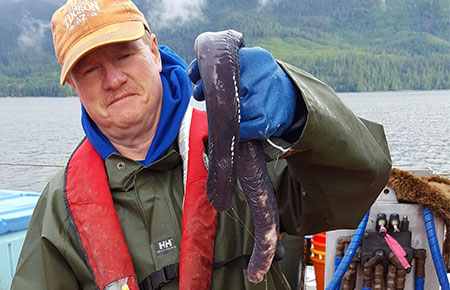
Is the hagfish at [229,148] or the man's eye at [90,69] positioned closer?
the hagfish at [229,148]

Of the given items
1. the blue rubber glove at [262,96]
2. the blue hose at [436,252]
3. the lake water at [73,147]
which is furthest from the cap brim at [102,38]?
the lake water at [73,147]

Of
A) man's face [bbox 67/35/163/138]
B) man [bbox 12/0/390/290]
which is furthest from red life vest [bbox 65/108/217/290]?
man's face [bbox 67/35/163/138]

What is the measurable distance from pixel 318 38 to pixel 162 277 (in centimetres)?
14087

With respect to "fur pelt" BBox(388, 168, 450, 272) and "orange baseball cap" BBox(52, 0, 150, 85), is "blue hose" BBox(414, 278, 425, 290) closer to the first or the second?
"fur pelt" BBox(388, 168, 450, 272)

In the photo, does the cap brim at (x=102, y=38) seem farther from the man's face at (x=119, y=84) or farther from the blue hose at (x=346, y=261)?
the blue hose at (x=346, y=261)

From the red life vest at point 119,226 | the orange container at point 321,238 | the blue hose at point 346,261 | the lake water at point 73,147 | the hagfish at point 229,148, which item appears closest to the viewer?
the hagfish at point 229,148

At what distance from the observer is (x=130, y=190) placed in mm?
2092

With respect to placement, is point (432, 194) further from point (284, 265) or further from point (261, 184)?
point (261, 184)

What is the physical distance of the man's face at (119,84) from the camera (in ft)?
6.41

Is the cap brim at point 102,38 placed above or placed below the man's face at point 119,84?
above

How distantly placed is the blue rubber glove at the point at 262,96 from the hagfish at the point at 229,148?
2.3 inches

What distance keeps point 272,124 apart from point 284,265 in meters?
2.50

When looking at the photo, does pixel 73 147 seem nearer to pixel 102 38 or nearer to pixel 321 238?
pixel 321 238

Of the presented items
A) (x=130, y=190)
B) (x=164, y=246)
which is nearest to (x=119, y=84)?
(x=130, y=190)
